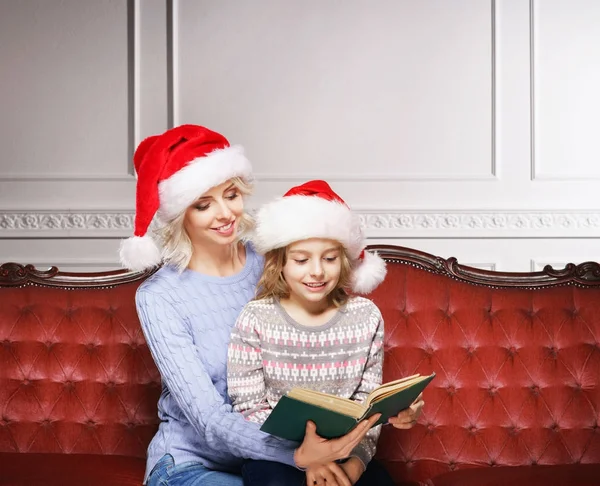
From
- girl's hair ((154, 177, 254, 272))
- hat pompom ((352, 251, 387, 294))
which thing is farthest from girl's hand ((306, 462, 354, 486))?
girl's hair ((154, 177, 254, 272))

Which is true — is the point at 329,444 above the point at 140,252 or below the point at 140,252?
below

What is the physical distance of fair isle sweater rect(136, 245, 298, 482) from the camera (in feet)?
5.55

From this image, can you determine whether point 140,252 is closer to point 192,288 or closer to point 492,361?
point 192,288

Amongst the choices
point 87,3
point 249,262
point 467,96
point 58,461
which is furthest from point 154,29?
point 58,461

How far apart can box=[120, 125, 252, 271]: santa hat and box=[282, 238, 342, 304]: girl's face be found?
28 centimetres

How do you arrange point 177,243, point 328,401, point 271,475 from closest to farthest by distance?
1. point 328,401
2. point 271,475
3. point 177,243

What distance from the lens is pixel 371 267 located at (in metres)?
2.02

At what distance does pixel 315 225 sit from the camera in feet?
6.09

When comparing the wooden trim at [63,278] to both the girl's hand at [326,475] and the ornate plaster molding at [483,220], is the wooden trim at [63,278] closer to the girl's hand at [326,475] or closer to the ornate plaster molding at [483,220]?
the girl's hand at [326,475]

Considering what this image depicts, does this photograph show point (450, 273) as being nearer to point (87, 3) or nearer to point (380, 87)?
point (380, 87)

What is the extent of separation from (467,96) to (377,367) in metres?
2.06

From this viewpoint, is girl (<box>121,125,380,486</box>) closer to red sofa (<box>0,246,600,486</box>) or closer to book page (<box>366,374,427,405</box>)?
book page (<box>366,374,427,405</box>)

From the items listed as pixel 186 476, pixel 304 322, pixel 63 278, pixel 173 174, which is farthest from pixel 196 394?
pixel 63 278

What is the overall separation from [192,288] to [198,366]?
0.78 feet
